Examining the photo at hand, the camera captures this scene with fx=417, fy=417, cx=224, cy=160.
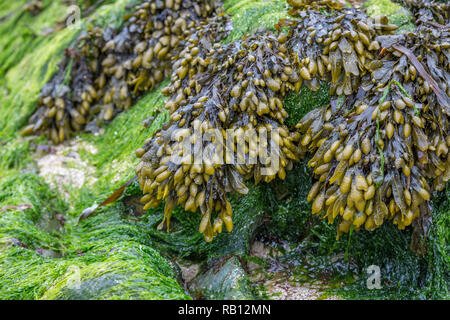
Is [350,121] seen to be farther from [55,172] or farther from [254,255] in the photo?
[55,172]

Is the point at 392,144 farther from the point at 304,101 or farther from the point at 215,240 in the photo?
the point at 215,240

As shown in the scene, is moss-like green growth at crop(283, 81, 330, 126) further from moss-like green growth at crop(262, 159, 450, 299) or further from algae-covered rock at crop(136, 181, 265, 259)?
algae-covered rock at crop(136, 181, 265, 259)

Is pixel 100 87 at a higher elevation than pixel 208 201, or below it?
higher

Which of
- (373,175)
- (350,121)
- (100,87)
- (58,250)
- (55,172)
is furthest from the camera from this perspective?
(100,87)

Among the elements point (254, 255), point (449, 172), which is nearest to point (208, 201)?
point (254, 255)

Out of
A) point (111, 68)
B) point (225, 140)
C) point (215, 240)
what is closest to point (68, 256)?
point (215, 240)

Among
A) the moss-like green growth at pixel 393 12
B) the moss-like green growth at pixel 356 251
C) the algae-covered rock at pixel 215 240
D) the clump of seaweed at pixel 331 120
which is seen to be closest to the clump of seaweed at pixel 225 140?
the clump of seaweed at pixel 331 120
